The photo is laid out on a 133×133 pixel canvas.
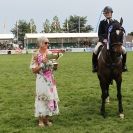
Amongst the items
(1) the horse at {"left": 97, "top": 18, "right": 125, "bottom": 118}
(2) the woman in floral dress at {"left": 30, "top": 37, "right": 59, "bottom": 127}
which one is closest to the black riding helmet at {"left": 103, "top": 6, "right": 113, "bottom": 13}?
(1) the horse at {"left": 97, "top": 18, "right": 125, "bottom": 118}

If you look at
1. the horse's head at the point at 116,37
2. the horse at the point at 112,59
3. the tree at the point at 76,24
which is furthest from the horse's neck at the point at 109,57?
the tree at the point at 76,24

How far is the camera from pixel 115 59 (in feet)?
37.7

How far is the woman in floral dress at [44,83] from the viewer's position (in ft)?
33.9

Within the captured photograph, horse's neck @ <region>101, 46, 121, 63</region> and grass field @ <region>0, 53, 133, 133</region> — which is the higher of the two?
horse's neck @ <region>101, 46, 121, 63</region>

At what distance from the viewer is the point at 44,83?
10.4 m

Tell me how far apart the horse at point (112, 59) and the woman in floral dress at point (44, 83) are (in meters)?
1.71

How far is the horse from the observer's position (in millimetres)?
10891

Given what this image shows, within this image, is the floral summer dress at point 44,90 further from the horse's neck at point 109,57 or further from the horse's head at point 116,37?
the horse's neck at point 109,57

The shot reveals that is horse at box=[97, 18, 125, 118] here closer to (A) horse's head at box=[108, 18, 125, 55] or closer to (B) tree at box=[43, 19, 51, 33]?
(A) horse's head at box=[108, 18, 125, 55]

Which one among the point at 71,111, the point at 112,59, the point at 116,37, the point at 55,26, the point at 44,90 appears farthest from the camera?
the point at 55,26

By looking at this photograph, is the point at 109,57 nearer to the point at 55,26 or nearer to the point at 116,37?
the point at 116,37

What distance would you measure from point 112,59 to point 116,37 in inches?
33.1

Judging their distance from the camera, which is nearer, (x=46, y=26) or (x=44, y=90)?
(x=44, y=90)

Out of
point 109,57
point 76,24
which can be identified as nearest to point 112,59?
point 109,57
